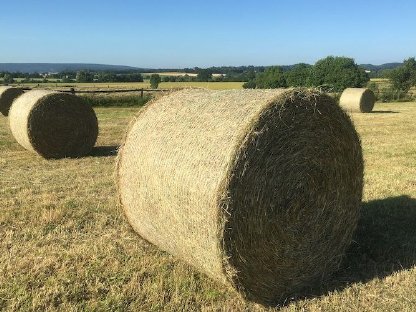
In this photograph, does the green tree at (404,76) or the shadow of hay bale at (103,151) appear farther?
the green tree at (404,76)

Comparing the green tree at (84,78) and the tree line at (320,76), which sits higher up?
the tree line at (320,76)

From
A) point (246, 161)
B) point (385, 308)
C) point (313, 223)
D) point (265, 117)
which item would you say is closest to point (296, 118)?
point (265, 117)

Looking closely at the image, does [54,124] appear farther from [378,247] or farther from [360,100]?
[360,100]

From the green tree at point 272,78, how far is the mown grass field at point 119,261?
4755 cm

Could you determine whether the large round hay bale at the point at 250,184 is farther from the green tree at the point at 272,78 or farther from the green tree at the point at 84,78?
the green tree at the point at 84,78

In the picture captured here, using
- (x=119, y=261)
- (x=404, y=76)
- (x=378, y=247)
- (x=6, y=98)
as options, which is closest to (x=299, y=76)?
(x=404, y=76)

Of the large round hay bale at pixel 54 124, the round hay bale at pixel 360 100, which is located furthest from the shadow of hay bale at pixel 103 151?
the round hay bale at pixel 360 100

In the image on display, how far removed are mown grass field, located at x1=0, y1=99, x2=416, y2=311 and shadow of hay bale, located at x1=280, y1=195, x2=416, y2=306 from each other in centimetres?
1

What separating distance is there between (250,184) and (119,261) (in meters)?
1.76

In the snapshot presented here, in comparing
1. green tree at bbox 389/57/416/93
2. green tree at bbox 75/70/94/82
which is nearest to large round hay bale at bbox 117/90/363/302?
green tree at bbox 389/57/416/93

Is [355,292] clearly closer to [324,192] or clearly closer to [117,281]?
[324,192]

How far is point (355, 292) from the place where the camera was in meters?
4.65

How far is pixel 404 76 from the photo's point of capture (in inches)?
1933

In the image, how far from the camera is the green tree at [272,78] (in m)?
55.6
